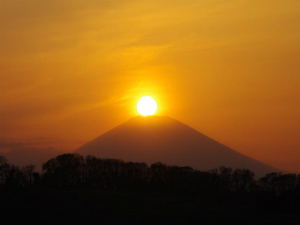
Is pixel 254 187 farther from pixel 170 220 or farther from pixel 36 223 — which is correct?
pixel 36 223

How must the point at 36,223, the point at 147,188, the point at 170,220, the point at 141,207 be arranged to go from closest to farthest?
1. the point at 36,223
2. the point at 170,220
3. the point at 141,207
4. the point at 147,188

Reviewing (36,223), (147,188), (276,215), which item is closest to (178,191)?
(147,188)

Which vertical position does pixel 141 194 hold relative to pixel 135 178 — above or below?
below

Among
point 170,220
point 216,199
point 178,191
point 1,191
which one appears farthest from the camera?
point 178,191

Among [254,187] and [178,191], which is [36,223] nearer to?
[178,191]

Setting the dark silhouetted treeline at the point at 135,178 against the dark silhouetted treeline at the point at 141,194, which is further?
the dark silhouetted treeline at the point at 135,178

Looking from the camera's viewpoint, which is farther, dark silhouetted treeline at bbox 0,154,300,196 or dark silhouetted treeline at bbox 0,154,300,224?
dark silhouetted treeline at bbox 0,154,300,196

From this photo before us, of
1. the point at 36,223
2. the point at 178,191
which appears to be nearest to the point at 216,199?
the point at 178,191

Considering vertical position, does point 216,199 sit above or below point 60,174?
below

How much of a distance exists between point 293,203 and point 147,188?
33590 millimetres

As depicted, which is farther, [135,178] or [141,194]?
[135,178]

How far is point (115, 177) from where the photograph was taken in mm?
93000

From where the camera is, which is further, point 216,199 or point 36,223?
point 216,199

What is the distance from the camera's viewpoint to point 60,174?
86.6 metres
